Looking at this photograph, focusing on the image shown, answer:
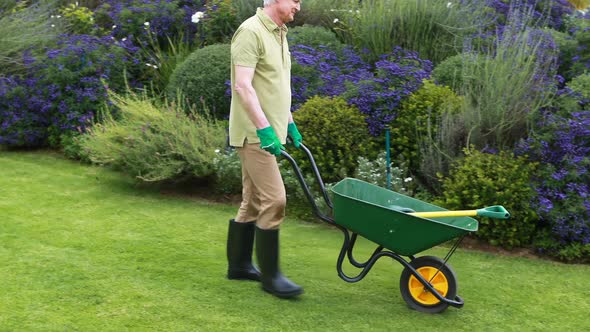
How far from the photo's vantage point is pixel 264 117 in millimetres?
3898

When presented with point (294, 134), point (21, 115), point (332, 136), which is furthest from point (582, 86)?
point (21, 115)

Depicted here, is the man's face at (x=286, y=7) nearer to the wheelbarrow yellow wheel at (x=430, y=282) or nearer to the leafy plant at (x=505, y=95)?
the wheelbarrow yellow wheel at (x=430, y=282)

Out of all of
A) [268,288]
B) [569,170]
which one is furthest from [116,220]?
[569,170]

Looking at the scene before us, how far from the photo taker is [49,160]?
Answer: 24.8 ft

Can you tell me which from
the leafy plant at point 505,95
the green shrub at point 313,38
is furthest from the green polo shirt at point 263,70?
the green shrub at point 313,38

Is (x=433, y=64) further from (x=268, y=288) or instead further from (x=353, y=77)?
(x=268, y=288)

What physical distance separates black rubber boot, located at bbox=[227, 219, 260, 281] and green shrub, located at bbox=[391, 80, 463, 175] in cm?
199

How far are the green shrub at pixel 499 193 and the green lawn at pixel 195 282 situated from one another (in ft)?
0.75

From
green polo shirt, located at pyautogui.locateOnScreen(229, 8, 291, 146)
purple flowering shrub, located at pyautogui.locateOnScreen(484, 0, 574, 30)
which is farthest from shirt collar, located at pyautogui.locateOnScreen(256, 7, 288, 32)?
purple flowering shrub, located at pyautogui.locateOnScreen(484, 0, 574, 30)

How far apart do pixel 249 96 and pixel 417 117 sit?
7.92 feet

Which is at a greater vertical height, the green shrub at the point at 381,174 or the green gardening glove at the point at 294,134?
the green gardening glove at the point at 294,134

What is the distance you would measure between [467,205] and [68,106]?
4381 millimetres

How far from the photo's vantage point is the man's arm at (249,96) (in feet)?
12.7

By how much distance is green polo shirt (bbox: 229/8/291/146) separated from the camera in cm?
397
